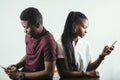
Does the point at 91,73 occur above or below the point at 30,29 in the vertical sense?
below

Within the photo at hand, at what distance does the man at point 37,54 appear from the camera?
883mm

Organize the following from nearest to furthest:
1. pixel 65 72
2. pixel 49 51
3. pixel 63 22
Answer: pixel 49 51
pixel 65 72
pixel 63 22

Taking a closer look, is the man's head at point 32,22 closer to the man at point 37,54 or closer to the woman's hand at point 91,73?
the man at point 37,54

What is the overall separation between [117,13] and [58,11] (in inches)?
15.4

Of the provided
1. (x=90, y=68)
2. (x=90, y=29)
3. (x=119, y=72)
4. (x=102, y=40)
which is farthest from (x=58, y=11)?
(x=119, y=72)

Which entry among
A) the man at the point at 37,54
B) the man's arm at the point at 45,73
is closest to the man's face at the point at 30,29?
Answer: the man at the point at 37,54

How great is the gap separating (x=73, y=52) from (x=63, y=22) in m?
0.27

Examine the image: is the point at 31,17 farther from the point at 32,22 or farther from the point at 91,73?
the point at 91,73

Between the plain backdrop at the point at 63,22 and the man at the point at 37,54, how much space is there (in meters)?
0.31

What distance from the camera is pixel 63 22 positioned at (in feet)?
4.11

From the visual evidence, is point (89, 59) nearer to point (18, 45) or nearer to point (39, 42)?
point (39, 42)

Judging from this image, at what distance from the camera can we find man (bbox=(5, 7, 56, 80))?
0.88 meters

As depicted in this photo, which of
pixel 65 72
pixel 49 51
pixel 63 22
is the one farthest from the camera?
pixel 63 22

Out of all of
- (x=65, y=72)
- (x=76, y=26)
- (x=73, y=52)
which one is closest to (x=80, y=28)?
(x=76, y=26)
